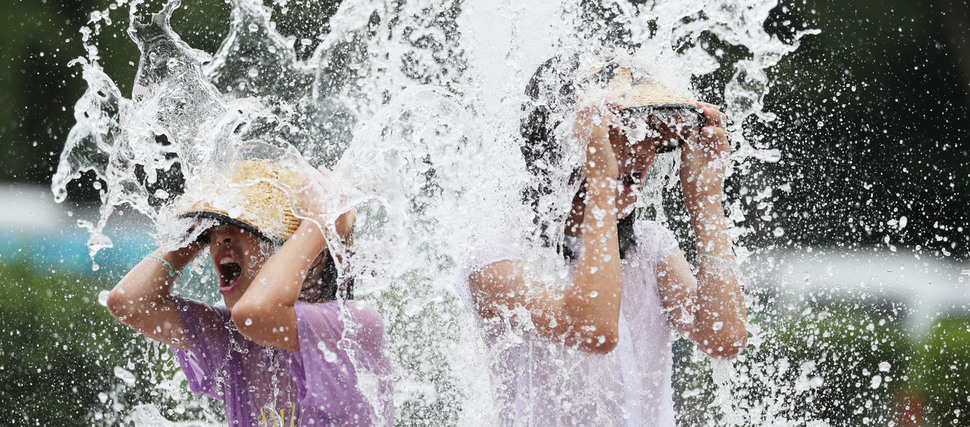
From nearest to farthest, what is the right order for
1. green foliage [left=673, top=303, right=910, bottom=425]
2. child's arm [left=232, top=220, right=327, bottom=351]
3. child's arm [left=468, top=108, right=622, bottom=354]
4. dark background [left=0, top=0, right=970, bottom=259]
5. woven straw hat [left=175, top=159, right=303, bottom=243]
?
1. child's arm [left=468, top=108, right=622, bottom=354]
2. child's arm [left=232, top=220, right=327, bottom=351]
3. woven straw hat [left=175, top=159, right=303, bottom=243]
4. green foliage [left=673, top=303, right=910, bottom=425]
5. dark background [left=0, top=0, right=970, bottom=259]

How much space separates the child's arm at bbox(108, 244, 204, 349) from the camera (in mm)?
2152

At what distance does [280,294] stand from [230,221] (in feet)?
0.72

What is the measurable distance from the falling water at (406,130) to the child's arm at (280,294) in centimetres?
13

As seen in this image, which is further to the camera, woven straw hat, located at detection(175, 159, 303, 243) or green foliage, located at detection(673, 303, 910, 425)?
green foliage, located at detection(673, 303, 910, 425)

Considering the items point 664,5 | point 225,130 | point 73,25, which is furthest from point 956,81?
point 73,25

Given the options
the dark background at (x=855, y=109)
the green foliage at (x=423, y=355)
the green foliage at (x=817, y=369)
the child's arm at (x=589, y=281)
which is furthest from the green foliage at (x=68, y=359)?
the child's arm at (x=589, y=281)

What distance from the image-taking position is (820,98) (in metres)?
6.42

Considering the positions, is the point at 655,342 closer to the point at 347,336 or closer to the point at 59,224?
the point at 347,336

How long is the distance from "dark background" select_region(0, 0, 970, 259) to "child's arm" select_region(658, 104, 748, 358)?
3902mm

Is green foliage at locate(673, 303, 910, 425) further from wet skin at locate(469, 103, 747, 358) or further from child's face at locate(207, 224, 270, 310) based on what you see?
child's face at locate(207, 224, 270, 310)

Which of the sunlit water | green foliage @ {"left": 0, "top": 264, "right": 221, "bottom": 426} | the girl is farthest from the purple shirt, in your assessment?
green foliage @ {"left": 0, "top": 264, "right": 221, "bottom": 426}

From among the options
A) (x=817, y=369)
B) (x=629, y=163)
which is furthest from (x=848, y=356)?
(x=629, y=163)

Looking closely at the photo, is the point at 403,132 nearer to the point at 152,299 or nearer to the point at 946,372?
the point at 152,299

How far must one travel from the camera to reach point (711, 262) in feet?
6.47
